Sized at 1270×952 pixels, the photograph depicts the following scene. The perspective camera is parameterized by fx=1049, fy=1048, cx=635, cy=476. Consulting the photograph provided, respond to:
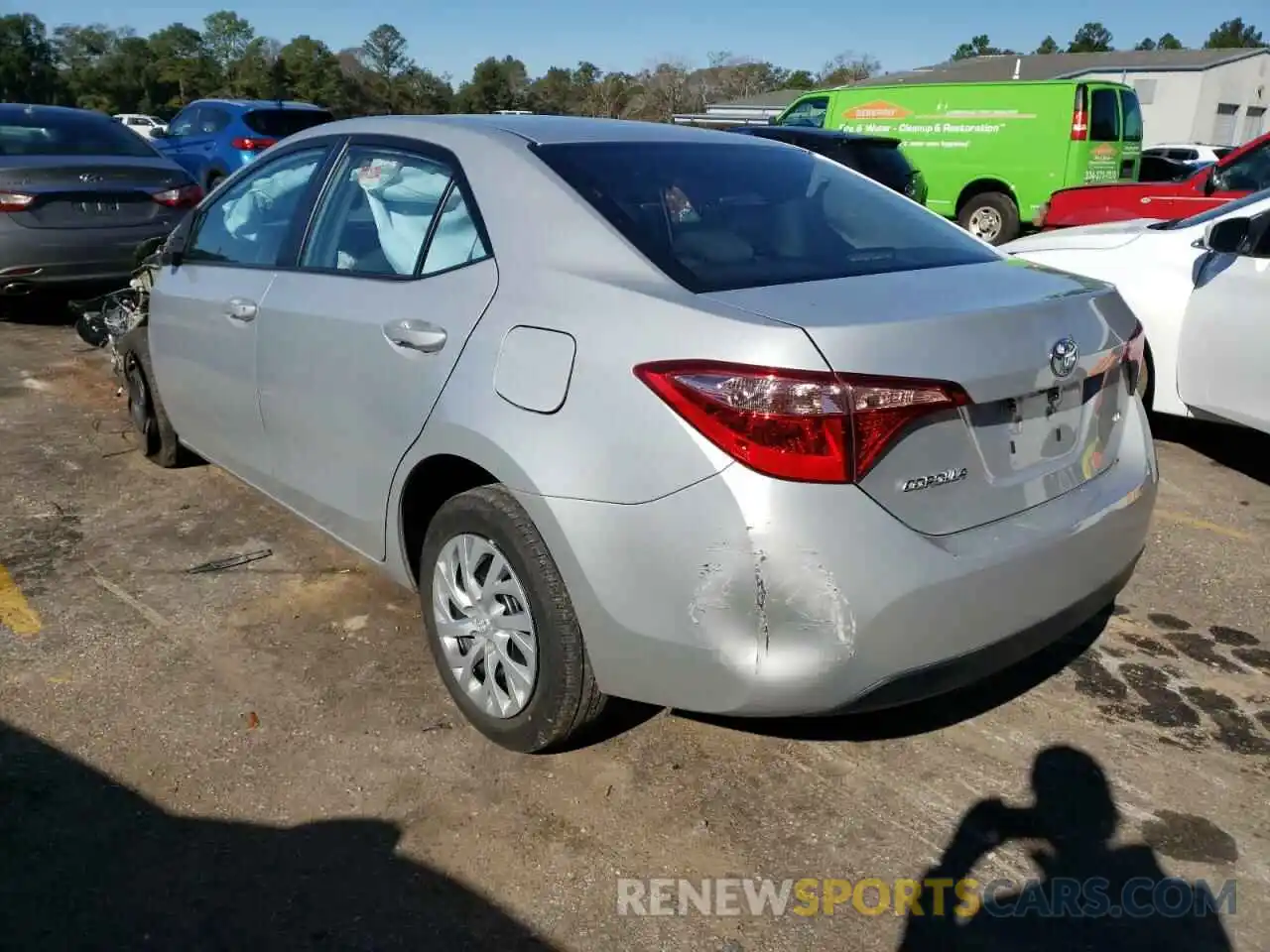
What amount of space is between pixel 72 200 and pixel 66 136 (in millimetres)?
1013

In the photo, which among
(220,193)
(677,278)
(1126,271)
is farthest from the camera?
(1126,271)

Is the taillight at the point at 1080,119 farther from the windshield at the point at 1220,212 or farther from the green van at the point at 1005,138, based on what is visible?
the windshield at the point at 1220,212

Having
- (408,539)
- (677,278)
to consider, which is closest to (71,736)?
(408,539)

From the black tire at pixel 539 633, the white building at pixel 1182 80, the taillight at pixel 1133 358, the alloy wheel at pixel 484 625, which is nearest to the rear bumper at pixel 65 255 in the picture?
the alloy wheel at pixel 484 625

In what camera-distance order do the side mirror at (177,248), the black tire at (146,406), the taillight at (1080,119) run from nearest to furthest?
1. the side mirror at (177,248)
2. the black tire at (146,406)
3. the taillight at (1080,119)

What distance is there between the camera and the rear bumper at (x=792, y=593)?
2152 millimetres

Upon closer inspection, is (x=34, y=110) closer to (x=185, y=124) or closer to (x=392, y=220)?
(x=392, y=220)

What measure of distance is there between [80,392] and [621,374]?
522 cm

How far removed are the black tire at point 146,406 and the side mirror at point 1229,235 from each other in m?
4.62

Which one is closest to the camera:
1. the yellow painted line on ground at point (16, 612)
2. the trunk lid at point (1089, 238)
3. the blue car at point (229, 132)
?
the yellow painted line on ground at point (16, 612)

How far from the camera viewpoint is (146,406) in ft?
16.2

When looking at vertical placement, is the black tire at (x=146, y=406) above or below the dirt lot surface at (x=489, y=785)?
above

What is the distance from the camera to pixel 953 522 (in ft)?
7.54

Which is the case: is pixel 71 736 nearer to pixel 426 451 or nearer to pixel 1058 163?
pixel 426 451
